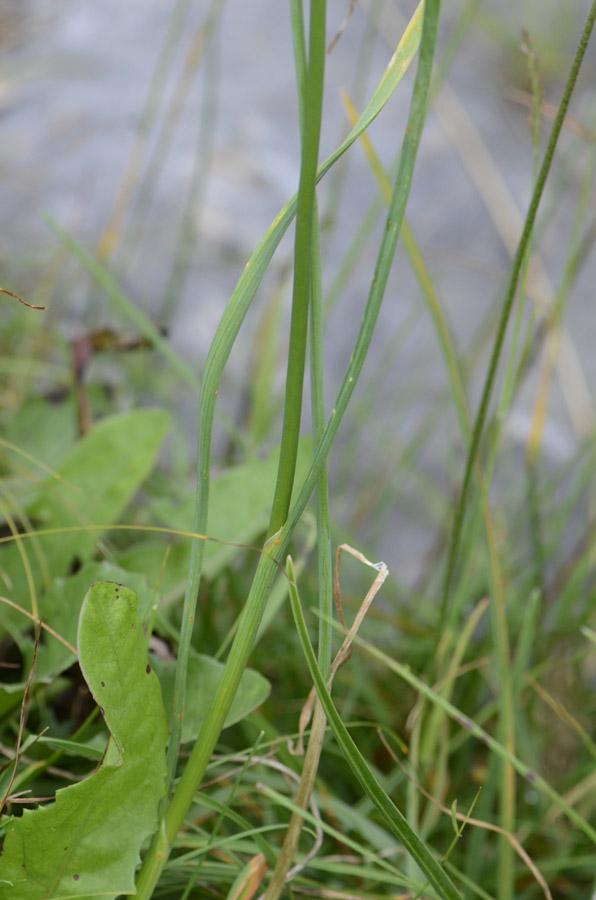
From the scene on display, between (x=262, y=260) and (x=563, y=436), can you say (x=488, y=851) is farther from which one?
(x=563, y=436)

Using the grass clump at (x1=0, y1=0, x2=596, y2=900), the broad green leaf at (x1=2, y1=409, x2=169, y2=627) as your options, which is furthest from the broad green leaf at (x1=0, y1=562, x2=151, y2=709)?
the broad green leaf at (x1=2, y1=409, x2=169, y2=627)

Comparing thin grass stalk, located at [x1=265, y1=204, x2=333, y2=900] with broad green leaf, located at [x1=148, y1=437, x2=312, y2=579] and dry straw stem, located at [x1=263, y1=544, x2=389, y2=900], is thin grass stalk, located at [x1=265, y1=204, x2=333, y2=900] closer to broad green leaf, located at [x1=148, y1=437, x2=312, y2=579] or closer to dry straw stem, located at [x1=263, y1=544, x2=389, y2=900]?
dry straw stem, located at [x1=263, y1=544, x2=389, y2=900]

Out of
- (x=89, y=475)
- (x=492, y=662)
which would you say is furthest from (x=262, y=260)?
(x=492, y=662)

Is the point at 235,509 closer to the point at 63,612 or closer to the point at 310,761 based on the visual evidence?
the point at 63,612

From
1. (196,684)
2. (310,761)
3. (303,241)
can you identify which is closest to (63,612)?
(196,684)

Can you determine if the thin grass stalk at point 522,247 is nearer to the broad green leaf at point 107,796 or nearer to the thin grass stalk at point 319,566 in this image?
the thin grass stalk at point 319,566
